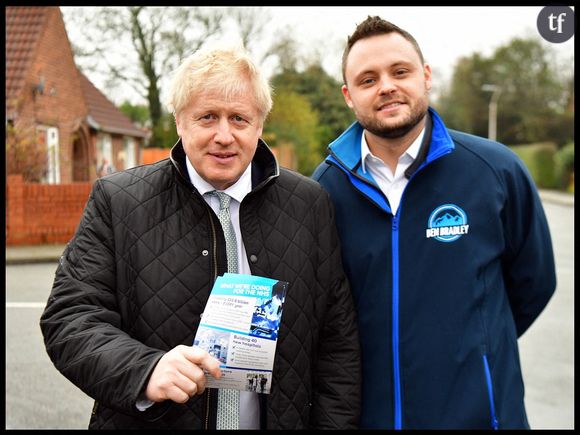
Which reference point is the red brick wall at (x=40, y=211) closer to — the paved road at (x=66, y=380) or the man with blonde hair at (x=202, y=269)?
the paved road at (x=66, y=380)

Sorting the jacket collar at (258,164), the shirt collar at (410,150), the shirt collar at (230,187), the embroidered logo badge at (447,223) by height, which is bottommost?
the embroidered logo badge at (447,223)

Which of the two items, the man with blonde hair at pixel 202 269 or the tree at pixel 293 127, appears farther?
the tree at pixel 293 127

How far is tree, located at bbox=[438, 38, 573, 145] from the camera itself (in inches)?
1795

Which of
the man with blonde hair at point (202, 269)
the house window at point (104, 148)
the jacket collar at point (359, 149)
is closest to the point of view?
the man with blonde hair at point (202, 269)

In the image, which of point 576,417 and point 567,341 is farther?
point 567,341

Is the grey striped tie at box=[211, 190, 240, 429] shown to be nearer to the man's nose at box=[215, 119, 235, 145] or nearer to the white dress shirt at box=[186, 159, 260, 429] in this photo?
the white dress shirt at box=[186, 159, 260, 429]

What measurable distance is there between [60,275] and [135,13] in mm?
25047

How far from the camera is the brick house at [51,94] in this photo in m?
19.5

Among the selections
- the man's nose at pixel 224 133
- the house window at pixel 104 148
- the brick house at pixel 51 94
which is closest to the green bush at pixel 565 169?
the house window at pixel 104 148

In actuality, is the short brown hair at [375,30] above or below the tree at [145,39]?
below

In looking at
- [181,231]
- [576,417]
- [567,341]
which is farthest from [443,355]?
[567,341]

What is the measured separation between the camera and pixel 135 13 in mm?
24938

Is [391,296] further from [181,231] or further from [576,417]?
[576,417]

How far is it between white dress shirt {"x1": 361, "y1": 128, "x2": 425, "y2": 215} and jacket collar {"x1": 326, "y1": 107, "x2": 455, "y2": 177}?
0.03 meters
